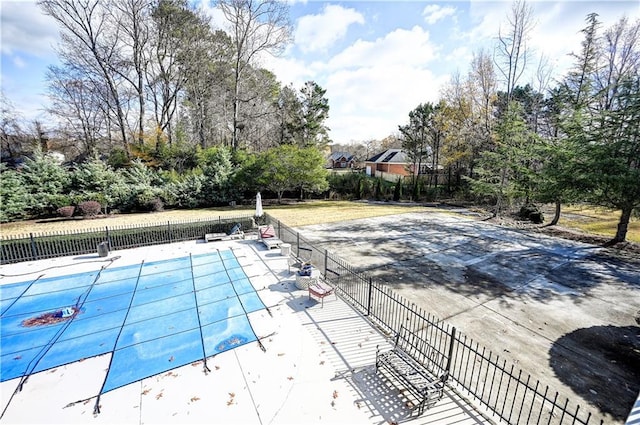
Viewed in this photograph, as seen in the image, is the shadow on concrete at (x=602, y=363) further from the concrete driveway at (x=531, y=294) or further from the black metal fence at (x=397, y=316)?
the black metal fence at (x=397, y=316)

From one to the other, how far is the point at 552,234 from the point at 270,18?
96.4 feet

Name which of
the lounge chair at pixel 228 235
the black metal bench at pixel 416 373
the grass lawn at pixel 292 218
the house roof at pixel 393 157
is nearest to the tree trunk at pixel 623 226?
the grass lawn at pixel 292 218

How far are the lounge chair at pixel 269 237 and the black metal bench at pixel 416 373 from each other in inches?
316

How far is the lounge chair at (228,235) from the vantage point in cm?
1418

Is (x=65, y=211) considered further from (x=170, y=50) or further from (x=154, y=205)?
(x=170, y=50)

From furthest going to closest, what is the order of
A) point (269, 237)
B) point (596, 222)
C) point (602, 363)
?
point (596, 222), point (269, 237), point (602, 363)

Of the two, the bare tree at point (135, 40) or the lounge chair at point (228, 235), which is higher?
the bare tree at point (135, 40)

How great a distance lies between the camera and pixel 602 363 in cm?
574

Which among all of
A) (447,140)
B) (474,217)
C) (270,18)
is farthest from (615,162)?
(270,18)

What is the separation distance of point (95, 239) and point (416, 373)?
1435cm

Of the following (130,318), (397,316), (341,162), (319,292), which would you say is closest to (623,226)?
(397,316)

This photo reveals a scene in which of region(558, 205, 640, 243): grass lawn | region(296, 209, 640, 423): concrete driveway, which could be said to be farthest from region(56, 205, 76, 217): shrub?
region(558, 205, 640, 243): grass lawn

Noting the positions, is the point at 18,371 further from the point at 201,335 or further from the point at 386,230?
the point at 386,230

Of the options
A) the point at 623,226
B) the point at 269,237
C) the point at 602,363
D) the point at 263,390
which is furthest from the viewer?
the point at 269,237
